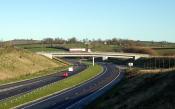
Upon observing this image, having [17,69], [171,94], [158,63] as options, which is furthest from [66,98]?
Answer: [158,63]

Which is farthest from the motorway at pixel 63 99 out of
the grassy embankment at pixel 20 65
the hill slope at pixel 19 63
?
the hill slope at pixel 19 63

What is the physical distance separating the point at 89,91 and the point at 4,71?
4525 cm

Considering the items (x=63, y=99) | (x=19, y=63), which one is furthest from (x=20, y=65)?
(x=63, y=99)

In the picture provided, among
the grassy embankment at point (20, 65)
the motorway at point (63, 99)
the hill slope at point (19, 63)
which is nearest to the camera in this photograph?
the motorway at point (63, 99)

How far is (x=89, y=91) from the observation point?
88.9 meters

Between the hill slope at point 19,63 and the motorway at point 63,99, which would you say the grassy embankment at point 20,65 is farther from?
the motorway at point 63,99

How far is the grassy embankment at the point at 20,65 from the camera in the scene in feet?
413

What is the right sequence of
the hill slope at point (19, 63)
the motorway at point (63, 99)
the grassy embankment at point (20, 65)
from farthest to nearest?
the hill slope at point (19, 63), the grassy embankment at point (20, 65), the motorway at point (63, 99)

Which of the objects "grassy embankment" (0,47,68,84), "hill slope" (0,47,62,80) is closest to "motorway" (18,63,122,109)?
"grassy embankment" (0,47,68,84)

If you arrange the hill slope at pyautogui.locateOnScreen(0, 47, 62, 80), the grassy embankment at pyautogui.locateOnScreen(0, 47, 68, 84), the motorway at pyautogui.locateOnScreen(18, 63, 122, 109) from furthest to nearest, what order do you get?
the hill slope at pyautogui.locateOnScreen(0, 47, 62, 80)
the grassy embankment at pyautogui.locateOnScreen(0, 47, 68, 84)
the motorway at pyautogui.locateOnScreen(18, 63, 122, 109)

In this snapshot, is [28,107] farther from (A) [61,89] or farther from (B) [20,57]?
(B) [20,57]

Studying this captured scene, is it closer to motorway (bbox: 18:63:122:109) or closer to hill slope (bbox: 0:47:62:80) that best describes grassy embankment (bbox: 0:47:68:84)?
hill slope (bbox: 0:47:62:80)

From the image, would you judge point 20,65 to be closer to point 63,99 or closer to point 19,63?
point 19,63

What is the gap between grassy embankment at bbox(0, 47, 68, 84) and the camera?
12586cm
